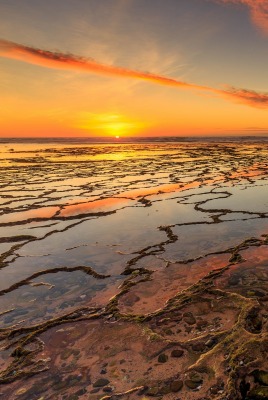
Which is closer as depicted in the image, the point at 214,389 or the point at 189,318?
the point at 214,389

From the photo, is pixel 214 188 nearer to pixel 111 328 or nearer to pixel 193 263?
pixel 193 263

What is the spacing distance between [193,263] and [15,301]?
10.9 ft

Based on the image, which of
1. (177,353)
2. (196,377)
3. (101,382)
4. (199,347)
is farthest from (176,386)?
(101,382)

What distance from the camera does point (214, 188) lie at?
13.4 meters

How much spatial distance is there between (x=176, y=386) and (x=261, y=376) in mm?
871

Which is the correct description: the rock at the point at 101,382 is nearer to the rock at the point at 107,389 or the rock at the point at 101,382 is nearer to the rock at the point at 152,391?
the rock at the point at 107,389

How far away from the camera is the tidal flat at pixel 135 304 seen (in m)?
3.19

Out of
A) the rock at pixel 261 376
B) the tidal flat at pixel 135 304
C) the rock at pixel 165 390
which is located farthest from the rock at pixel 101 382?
the rock at pixel 261 376

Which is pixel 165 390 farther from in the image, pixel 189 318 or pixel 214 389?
pixel 189 318

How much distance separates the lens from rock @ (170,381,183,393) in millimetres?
3008

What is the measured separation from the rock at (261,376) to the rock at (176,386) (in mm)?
770

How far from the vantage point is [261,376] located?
3055 mm

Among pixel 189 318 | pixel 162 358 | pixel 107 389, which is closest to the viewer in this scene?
pixel 107 389

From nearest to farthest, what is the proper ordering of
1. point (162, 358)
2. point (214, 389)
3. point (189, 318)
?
point (214, 389), point (162, 358), point (189, 318)
